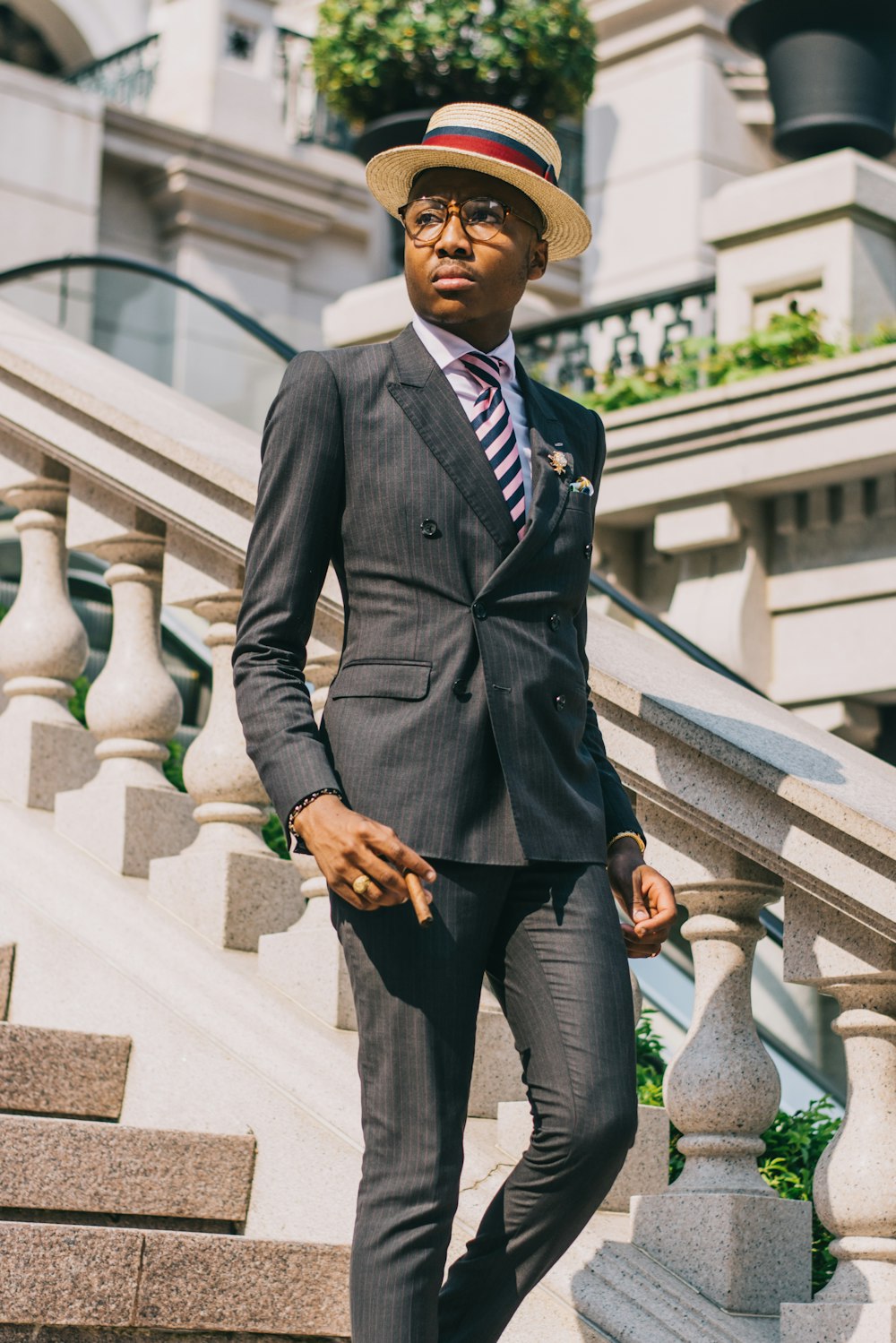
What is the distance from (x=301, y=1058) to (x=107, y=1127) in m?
0.48

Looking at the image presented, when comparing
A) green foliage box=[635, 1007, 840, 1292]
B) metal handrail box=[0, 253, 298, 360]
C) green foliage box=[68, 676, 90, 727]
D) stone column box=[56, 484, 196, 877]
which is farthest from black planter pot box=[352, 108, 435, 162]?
green foliage box=[635, 1007, 840, 1292]

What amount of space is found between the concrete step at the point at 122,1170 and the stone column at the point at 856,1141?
1.05 m

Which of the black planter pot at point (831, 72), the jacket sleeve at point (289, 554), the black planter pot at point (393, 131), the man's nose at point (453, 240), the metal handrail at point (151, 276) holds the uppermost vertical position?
the black planter pot at point (393, 131)

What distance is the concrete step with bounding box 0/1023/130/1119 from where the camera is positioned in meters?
3.84

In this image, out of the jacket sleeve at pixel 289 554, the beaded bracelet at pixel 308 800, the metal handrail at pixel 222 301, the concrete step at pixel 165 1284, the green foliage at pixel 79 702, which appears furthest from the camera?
the metal handrail at pixel 222 301

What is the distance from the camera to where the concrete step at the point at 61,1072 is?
3.84 meters

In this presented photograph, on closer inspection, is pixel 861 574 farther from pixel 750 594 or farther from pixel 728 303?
pixel 728 303

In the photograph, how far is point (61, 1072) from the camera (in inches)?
155

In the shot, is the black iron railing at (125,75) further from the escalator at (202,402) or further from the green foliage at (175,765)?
the green foliage at (175,765)

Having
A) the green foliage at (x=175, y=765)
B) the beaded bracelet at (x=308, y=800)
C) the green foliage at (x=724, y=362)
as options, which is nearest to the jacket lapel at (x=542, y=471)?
the beaded bracelet at (x=308, y=800)

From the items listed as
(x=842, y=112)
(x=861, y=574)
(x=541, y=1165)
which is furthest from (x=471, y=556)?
(x=842, y=112)

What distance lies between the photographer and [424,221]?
309cm

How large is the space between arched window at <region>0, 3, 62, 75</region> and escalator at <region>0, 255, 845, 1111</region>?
10.1 metres

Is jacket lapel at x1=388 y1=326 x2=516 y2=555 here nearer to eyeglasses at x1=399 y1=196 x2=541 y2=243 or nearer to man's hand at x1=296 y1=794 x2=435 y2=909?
eyeglasses at x1=399 y1=196 x2=541 y2=243
